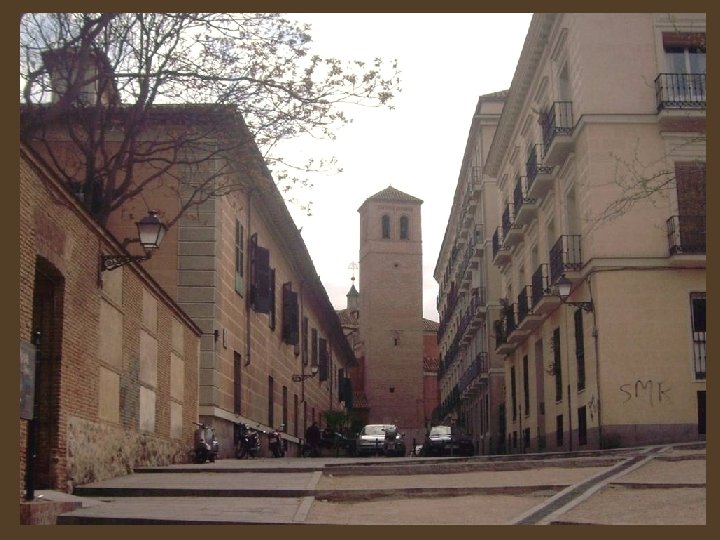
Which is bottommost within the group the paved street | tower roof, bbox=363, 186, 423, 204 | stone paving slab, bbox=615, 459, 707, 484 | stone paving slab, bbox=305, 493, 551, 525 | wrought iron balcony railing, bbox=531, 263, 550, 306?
stone paving slab, bbox=305, 493, 551, 525

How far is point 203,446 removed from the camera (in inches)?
755

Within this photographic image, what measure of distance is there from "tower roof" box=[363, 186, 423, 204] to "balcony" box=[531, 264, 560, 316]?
192 ft

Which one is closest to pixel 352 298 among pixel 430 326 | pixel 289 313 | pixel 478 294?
pixel 430 326

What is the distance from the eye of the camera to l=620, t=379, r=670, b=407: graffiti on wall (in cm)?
2200

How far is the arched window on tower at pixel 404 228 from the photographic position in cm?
8550

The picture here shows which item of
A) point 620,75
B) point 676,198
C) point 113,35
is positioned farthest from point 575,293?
point 113,35

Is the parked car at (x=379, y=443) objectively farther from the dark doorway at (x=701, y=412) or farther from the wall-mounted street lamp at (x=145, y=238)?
the wall-mounted street lamp at (x=145, y=238)

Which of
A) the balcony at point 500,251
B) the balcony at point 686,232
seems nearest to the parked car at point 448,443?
the balcony at point 500,251

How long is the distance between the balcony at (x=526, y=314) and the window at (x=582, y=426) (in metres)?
4.76

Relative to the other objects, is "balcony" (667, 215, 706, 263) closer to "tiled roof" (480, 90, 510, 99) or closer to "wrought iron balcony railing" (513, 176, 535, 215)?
"wrought iron balcony railing" (513, 176, 535, 215)

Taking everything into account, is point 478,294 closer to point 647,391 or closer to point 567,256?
point 567,256

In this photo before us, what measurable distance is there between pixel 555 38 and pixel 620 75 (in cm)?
333

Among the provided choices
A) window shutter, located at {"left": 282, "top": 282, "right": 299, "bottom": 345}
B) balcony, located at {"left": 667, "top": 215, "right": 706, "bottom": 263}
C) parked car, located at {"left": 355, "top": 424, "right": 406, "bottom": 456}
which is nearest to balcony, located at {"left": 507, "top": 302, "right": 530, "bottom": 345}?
parked car, located at {"left": 355, "top": 424, "right": 406, "bottom": 456}

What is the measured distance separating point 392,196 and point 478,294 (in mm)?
43411
